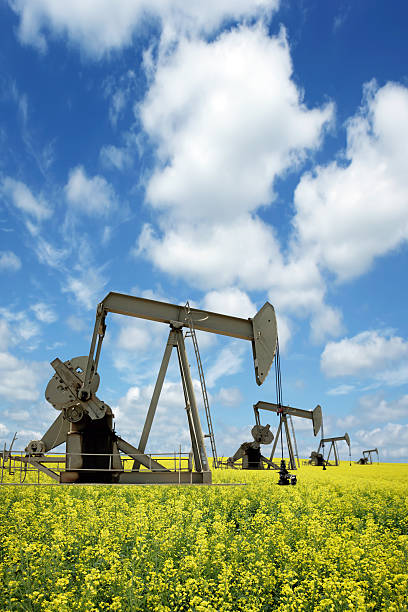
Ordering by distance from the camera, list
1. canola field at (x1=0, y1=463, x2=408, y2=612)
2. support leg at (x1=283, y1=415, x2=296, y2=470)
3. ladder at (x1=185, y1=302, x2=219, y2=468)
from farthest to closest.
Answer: support leg at (x1=283, y1=415, x2=296, y2=470), ladder at (x1=185, y1=302, x2=219, y2=468), canola field at (x1=0, y1=463, x2=408, y2=612)

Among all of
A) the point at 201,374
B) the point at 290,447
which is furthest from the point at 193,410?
the point at 290,447

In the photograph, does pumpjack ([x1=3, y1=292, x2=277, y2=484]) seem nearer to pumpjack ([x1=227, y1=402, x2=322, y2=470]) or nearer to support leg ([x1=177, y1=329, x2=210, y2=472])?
support leg ([x1=177, y1=329, x2=210, y2=472])

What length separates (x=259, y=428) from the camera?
28.8m

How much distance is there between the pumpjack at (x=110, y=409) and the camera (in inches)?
500

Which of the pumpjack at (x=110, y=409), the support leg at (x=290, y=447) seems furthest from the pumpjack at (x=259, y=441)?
the pumpjack at (x=110, y=409)

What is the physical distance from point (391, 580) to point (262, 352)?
8.66 metres

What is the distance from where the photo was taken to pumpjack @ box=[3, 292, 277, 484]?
12.7m

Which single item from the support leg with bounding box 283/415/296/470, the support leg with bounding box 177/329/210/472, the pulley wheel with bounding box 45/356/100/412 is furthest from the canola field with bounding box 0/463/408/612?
the support leg with bounding box 283/415/296/470

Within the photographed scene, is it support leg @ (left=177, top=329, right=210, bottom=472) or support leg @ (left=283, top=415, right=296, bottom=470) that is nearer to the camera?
support leg @ (left=177, top=329, right=210, bottom=472)

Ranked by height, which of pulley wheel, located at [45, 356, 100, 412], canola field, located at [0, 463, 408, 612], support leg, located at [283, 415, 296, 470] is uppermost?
pulley wheel, located at [45, 356, 100, 412]

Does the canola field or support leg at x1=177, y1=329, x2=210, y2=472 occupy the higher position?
support leg at x1=177, y1=329, x2=210, y2=472

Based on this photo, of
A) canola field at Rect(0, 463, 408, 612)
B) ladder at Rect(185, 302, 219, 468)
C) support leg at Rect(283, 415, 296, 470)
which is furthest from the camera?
support leg at Rect(283, 415, 296, 470)

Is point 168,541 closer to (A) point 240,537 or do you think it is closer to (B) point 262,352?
(A) point 240,537

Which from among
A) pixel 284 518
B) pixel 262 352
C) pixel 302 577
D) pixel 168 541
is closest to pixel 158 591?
pixel 168 541
